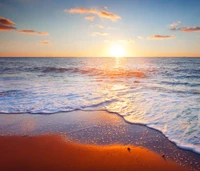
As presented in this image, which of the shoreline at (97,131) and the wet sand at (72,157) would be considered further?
the shoreline at (97,131)

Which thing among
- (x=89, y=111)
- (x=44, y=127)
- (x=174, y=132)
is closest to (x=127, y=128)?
(x=174, y=132)

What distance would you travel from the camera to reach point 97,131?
464 cm

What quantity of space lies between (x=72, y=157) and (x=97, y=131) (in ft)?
4.26

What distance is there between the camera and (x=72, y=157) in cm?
350

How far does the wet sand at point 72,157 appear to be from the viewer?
3.20 m

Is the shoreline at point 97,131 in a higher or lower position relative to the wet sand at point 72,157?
higher

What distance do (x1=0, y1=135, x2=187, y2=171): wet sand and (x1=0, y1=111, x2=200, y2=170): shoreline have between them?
0.22m

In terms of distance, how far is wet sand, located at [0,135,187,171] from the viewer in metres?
3.20

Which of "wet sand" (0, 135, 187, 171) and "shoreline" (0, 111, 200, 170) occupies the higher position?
"shoreline" (0, 111, 200, 170)

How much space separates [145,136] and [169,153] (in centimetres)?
84

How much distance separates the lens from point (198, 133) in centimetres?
446

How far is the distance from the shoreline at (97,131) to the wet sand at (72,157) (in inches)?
8.7

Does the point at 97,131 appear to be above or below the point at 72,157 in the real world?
above

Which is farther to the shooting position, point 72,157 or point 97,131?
point 97,131
